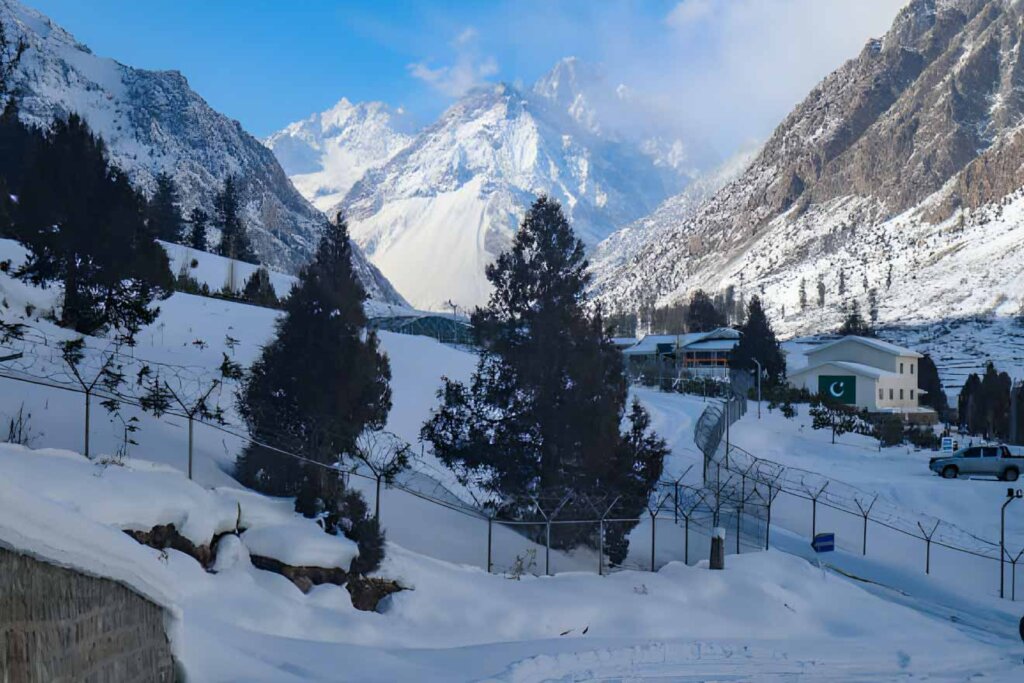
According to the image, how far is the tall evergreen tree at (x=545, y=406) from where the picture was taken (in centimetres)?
1592

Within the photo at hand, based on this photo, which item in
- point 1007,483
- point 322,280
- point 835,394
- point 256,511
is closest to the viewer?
point 256,511

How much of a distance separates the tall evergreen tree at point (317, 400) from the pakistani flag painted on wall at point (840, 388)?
53.9 metres

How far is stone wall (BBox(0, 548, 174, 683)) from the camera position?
5.61 meters

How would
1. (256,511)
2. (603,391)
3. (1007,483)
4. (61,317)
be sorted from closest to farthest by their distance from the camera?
1. (256,511)
2. (603,391)
3. (61,317)
4. (1007,483)

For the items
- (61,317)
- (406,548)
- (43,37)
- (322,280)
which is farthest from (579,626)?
(43,37)

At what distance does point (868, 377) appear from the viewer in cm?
6081

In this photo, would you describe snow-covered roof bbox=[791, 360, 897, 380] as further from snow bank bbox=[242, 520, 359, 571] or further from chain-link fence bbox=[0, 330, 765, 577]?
snow bank bbox=[242, 520, 359, 571]

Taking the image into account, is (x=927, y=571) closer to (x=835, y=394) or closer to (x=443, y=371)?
(x=443, y=371)

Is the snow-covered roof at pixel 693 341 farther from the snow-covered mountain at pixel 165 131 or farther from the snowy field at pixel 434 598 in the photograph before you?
the snowy field at pixel 434 598

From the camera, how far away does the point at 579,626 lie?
13070 millimetres

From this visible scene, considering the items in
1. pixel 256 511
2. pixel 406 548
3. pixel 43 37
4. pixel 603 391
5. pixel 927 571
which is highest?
pixel 43 37

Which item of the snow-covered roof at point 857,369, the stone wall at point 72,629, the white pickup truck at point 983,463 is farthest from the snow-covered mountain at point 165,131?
the stone wall at point 72,629

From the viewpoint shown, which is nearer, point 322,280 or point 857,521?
point 322,280

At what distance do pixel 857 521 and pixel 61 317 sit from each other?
23.6 meters
